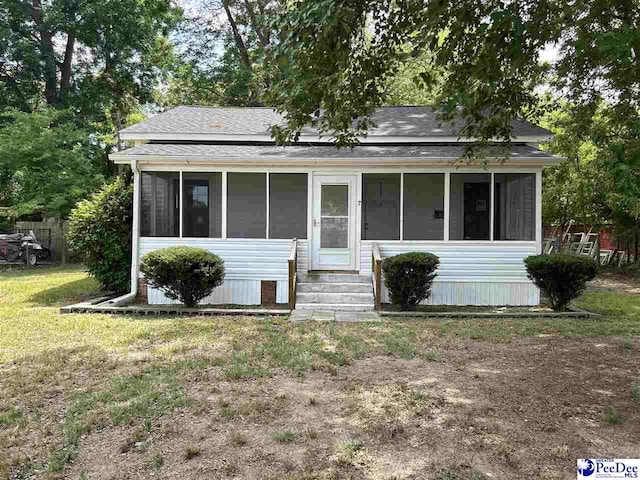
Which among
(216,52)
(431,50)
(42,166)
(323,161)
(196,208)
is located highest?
(216,52)

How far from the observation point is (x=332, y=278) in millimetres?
9195

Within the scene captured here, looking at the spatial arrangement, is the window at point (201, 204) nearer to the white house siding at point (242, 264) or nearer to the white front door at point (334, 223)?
the white house siding at point (242, 264)

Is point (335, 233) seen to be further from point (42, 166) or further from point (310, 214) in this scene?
point (42, 166)

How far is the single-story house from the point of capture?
9102mm

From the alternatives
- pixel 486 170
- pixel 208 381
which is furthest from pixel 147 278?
pixel 486 170

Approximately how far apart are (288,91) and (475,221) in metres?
6.26

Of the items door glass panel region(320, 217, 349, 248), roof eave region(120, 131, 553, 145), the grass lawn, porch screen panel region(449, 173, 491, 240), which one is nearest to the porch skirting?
porch screen panel region(449, 173, 491, 240)

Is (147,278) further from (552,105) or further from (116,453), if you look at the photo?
(552,105)

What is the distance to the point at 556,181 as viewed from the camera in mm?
15203

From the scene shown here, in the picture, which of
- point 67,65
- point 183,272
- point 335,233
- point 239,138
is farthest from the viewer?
point 67,65

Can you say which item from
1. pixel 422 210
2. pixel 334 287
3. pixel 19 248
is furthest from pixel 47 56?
pixel 334 287

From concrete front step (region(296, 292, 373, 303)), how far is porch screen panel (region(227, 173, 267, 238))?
2805 mm

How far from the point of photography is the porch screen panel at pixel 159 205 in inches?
371

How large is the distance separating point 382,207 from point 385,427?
7836 millimetres
